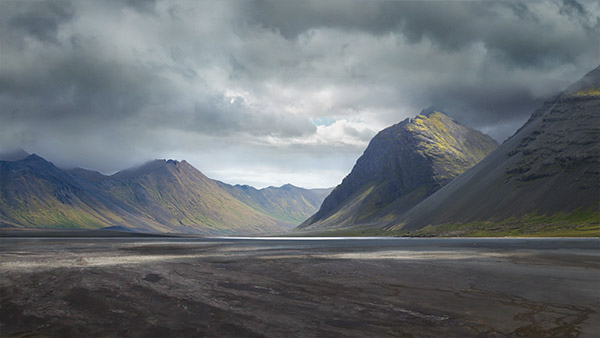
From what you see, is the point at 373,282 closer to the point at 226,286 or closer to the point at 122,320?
the point at 226,286

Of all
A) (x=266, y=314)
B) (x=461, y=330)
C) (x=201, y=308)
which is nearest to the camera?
(x=461, y=330)

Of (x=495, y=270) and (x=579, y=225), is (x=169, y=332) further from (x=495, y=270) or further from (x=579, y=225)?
(x=579, y=225)

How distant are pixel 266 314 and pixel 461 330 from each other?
34.2 feet

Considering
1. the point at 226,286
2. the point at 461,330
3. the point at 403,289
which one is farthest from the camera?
the point at 226,286

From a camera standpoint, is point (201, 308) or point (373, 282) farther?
point (373, 282)

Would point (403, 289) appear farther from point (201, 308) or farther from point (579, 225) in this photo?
point (579, 225)

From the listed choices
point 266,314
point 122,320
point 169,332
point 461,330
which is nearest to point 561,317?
point 461,330

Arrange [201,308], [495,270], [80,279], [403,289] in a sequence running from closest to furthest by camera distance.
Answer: [201,308] < [403,289] < [80,279] < [495,270]

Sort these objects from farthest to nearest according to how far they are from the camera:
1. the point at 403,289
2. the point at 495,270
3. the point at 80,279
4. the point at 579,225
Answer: the point at 579,225, the point at 495,270, the point at 80,279, the point at 403,289

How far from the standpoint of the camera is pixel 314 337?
18.5 metres

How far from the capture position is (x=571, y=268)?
46.5 meters

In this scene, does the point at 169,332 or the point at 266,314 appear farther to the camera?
the point at 266,314

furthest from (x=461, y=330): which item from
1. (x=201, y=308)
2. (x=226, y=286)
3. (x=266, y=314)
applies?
(x=226, y=286)

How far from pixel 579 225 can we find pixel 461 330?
8355 inches
